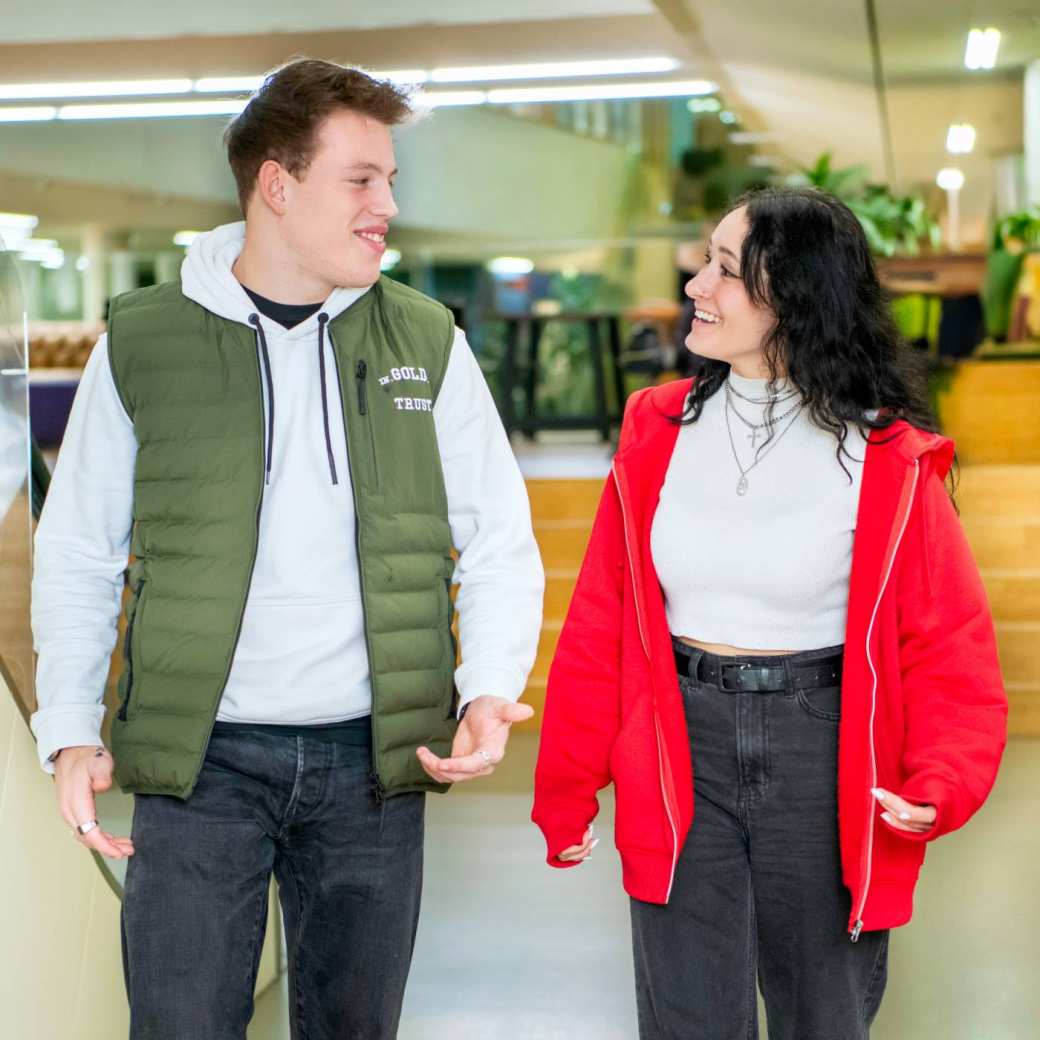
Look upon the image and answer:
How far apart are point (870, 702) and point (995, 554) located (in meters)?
5.74

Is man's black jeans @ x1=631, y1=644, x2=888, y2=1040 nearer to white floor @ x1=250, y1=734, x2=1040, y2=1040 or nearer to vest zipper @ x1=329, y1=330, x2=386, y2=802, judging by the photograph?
vest zipper @ x1=329, y1=330, x2=386, y2=802

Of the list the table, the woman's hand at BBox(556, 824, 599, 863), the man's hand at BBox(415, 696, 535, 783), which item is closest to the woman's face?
the man's hand at BBox(415, 696, 535, 783)

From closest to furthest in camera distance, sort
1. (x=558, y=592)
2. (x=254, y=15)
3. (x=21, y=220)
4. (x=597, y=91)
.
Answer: (x=558, y=592), (x=254, y=15), (x=597, y=91), (x=21, y=220)

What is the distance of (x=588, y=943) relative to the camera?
4.02 meters

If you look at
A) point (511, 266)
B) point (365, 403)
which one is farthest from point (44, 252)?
point (365, 403)

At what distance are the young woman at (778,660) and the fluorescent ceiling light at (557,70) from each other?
1099 centimetres

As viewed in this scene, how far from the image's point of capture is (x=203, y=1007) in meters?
1.82

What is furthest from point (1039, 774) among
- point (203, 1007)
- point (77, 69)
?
point (77, 69)

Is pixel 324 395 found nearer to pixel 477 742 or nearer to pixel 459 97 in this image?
pixel 477 742

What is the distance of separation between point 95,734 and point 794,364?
1052 millimetres

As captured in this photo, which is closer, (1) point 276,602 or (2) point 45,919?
(1) point 276,602

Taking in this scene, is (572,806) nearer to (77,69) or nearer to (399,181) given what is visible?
(77,69)

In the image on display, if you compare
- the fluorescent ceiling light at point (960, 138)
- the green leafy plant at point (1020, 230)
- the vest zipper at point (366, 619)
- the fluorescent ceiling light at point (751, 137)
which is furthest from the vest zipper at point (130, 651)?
the fluorescent ceiling light at point (960, 138)

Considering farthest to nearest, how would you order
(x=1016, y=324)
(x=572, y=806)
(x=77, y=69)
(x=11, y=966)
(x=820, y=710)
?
(x=77, y=69), (x=1016, y=324), (x=11, y=966), (x=572, y=806), (x=820, y=710)
